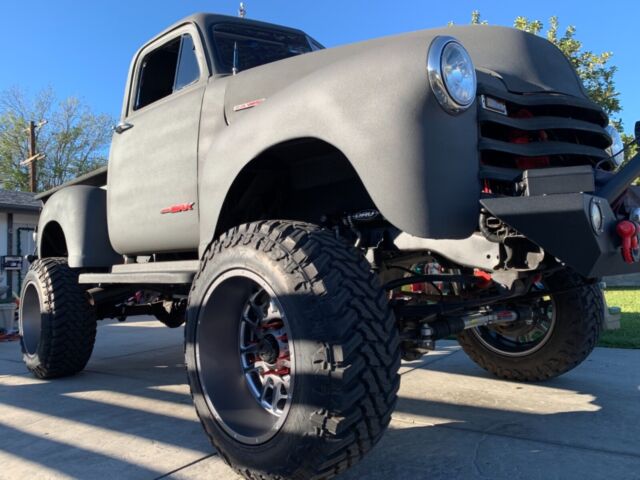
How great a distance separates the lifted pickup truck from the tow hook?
0.6 inches

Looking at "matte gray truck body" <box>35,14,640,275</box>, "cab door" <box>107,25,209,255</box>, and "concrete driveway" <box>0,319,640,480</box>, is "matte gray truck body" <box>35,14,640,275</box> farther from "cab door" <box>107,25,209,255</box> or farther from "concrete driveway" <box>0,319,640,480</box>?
"concrete driveway" <box>0,319,640,480</box>

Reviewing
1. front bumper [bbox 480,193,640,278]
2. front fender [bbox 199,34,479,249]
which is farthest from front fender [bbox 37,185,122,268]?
front bumper [bbox 480,193,640,278]

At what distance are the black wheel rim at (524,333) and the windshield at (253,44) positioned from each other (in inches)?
99.6

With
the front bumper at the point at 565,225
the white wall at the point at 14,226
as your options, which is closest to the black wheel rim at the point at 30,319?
the front bumper at the point at 565,225

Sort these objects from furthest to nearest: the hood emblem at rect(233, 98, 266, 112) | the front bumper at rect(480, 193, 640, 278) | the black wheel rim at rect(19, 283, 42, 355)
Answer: the black wheel rim at rect(19, 283, 42, 355), the hood emblem at rect(233, 98, 266, 112), the front bumper at rect(480, 193, 640, 278)

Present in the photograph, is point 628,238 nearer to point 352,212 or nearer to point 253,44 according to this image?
point 352,212

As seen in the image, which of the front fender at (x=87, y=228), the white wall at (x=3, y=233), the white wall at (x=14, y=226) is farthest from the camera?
the white wall at (x=3, y=233)

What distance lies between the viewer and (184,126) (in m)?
3.60

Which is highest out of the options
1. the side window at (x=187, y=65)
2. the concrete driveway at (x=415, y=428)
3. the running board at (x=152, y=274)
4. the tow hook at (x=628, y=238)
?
the side window at (x=187, y=65)

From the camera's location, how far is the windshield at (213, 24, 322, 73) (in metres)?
3.82

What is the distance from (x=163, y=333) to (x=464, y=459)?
21.0ft

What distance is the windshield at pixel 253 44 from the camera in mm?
3822

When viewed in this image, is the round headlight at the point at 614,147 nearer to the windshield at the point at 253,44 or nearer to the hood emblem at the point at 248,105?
the hood emblem at the point at 248,105

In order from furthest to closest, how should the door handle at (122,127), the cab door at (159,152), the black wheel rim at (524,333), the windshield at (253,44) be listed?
the door handle at (122,127)
the black wheel rim at (524,333)
the windshield at (253,44)
the cab door at (159,152)
